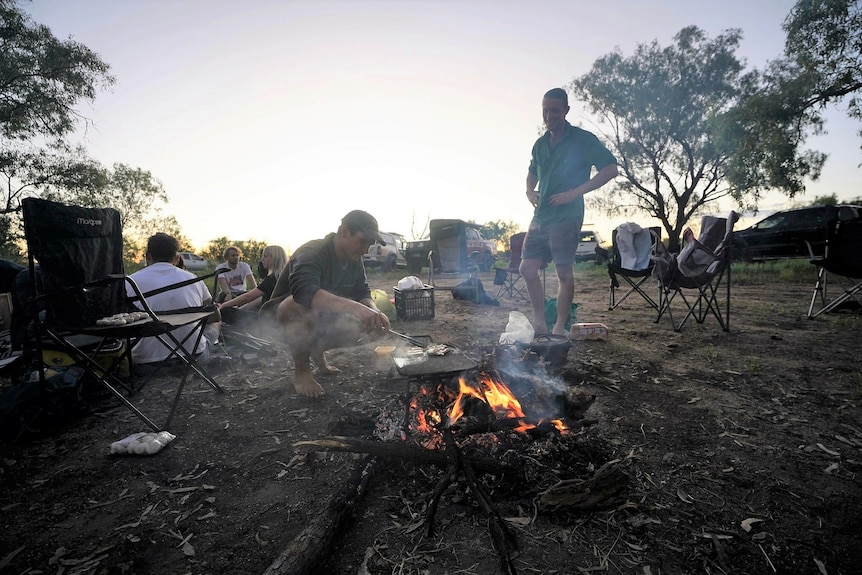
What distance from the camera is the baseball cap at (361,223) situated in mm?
3094

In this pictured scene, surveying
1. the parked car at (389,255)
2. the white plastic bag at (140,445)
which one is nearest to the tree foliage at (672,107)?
the parked car at (389,255)

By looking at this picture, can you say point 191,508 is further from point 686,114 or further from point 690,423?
point 686,114

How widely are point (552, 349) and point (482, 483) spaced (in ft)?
→ 4.64

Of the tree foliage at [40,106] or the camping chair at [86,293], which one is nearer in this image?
the camping chair at [86,293]

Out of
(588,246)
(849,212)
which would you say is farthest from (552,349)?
(588,246)

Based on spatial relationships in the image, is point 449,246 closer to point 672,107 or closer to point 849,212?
point 849,212

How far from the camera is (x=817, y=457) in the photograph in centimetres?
201

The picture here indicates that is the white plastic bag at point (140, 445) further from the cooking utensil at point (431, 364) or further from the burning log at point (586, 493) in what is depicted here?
the burning log at point (586, 493)

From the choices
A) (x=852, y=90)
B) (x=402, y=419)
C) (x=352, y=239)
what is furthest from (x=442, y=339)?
(x=852, y=90)

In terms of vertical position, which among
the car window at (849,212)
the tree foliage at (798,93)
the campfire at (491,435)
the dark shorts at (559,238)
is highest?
the tree foliage at (798,93)

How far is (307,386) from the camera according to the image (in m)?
3.21

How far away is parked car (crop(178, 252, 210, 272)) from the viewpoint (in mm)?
26547

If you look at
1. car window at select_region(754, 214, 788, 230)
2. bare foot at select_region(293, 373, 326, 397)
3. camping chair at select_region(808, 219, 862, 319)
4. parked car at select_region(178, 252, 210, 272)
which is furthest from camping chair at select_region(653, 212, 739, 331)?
parked car at select_region(178, 252, 210, 272)

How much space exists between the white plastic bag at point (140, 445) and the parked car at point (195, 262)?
90.5 ft
